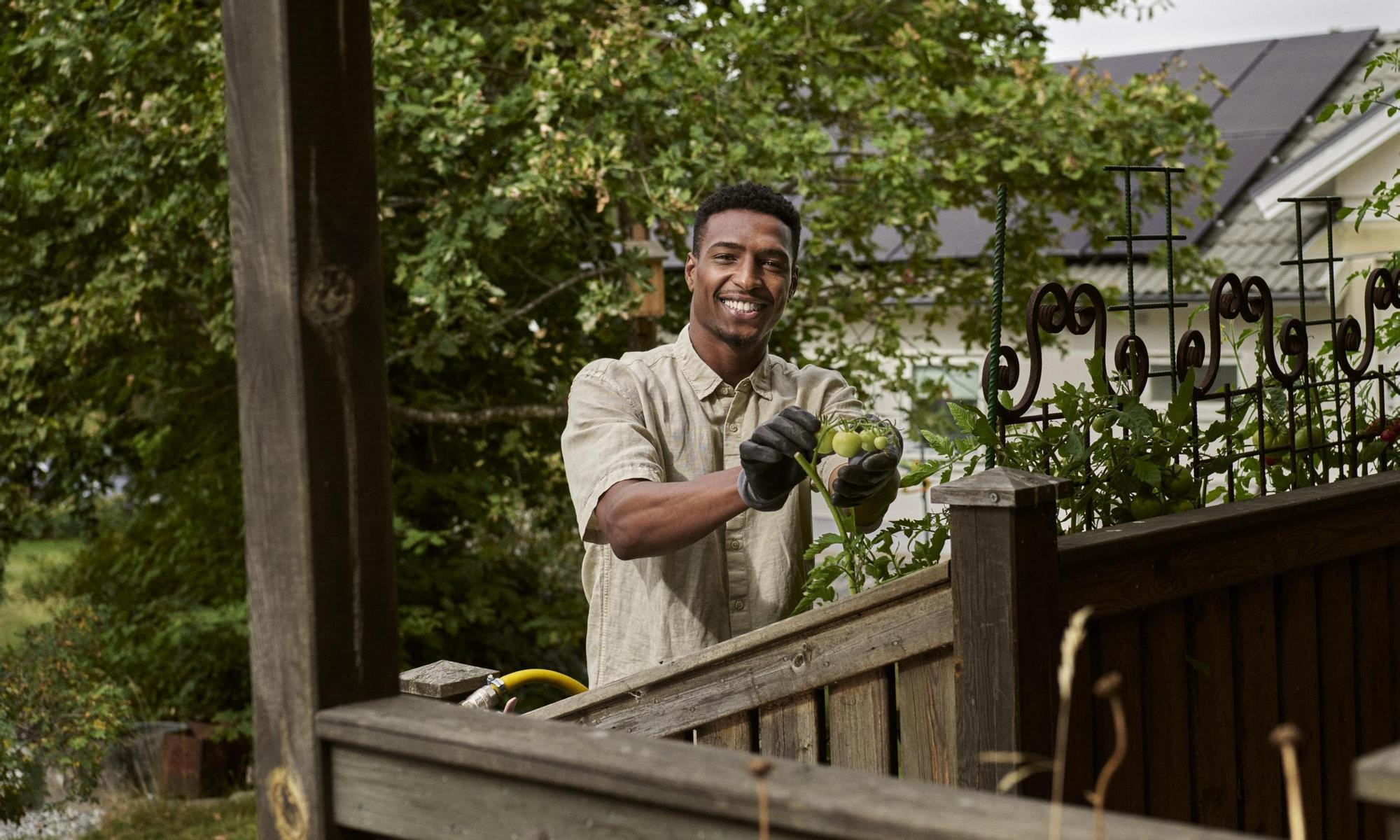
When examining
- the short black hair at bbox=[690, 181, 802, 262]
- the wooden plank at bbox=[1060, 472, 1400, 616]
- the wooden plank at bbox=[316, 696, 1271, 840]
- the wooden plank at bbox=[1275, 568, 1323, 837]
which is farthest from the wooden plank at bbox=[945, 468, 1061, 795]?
the short black hair at bbox=[690, 181, 802, 262]

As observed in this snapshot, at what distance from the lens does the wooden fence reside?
2064mm

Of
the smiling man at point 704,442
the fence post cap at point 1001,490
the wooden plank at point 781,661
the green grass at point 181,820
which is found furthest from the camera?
the green grass at point 181,820

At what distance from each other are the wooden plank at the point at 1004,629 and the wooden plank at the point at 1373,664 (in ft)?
3.39

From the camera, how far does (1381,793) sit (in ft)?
3.42

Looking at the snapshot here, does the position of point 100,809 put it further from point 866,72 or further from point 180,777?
point 866,72

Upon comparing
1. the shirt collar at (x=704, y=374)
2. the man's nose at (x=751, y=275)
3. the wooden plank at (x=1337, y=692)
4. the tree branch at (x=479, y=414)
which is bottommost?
the wooden plank at (x=1337, y=692)

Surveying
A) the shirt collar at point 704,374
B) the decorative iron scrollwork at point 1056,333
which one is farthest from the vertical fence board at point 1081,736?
the shirt collar at point 704,374

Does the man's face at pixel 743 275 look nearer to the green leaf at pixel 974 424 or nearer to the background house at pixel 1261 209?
the green leaf at pixel 974 424

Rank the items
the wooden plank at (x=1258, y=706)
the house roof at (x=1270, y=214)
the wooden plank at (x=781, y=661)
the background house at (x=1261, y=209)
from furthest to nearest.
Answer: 1. the house roof at (x=1270, y=214)
2. the background house at (x=1261, y=209)
3. the wooden plank at (x=1258, y=706)
4. the wooden plank at (x=781, y=661)

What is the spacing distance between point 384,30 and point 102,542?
4879 millimetres

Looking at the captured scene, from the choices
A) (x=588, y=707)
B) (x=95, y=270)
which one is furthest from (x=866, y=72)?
(x=588, y=707)

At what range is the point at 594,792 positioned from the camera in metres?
1.43

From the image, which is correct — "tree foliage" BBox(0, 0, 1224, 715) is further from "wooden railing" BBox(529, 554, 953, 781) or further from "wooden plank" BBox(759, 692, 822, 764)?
"wooden plank" BBox(759, 692, 822, 764)

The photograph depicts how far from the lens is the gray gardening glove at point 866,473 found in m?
2.30
